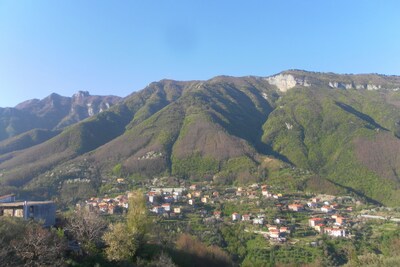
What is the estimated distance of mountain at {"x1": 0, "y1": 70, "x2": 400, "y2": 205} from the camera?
116688mm

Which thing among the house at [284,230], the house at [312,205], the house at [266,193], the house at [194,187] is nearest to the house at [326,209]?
the house at [312,205]

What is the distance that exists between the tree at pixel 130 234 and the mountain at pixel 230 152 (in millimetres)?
74453

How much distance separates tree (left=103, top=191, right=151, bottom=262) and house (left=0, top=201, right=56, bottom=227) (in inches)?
272

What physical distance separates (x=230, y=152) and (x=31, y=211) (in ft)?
350

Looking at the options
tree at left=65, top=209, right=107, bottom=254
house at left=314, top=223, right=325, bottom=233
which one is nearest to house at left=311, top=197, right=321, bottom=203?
house at left=314, top=223, right=325, bottom=233

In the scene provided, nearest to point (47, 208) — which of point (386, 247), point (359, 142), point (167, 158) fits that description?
point (386, 247)

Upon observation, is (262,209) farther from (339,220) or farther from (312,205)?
(339,220)

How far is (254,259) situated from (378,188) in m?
71.7

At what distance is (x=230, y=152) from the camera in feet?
455

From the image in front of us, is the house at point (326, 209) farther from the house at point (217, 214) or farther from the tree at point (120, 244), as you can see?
the tree at point (120, 244)

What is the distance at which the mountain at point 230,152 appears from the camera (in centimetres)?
11669

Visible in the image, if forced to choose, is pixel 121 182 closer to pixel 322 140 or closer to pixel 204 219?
pixel 204 219

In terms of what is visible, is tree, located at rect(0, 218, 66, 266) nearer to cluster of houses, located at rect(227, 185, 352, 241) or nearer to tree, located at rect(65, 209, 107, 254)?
tree, located at rect(65, 209, 107, 254)

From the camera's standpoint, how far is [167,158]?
451ft
